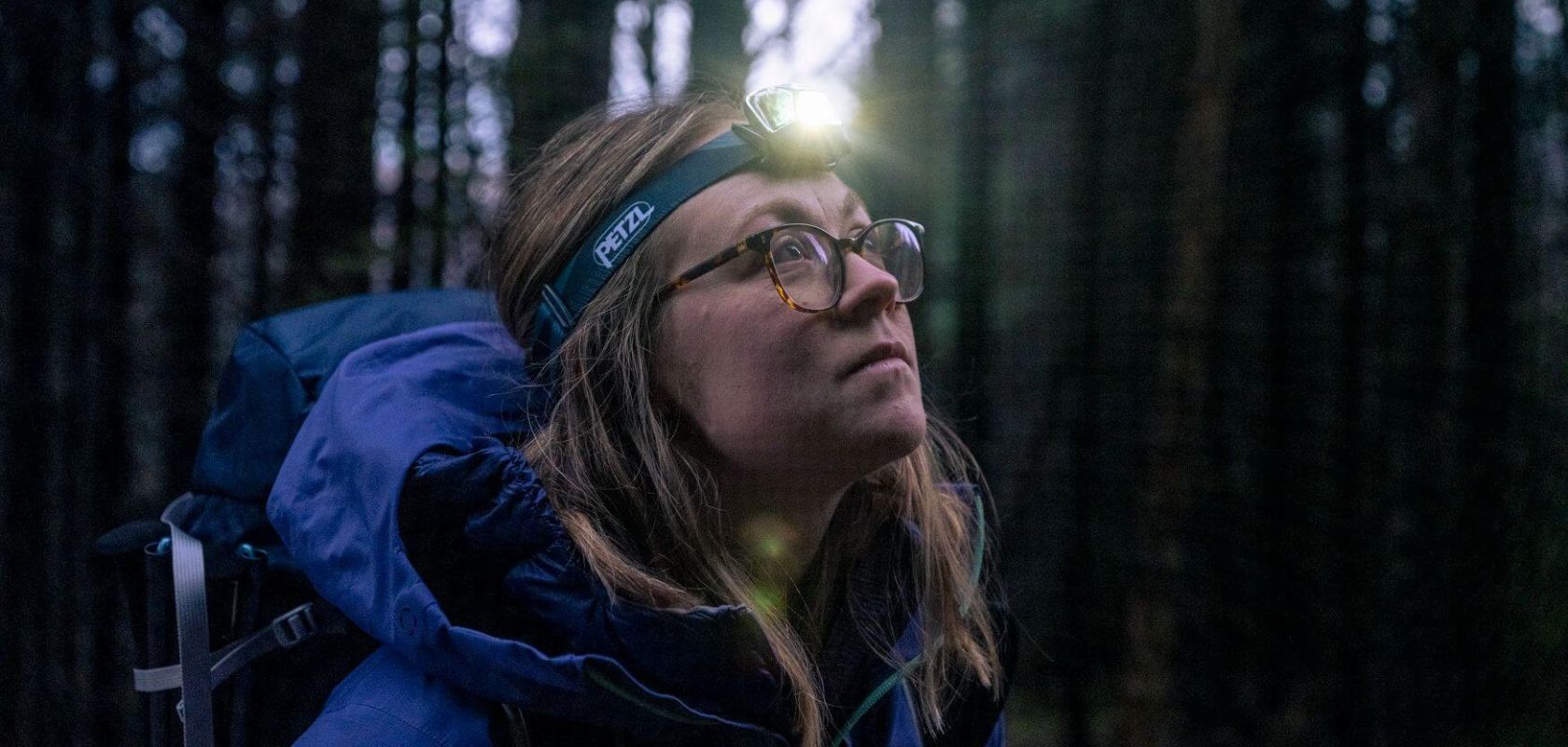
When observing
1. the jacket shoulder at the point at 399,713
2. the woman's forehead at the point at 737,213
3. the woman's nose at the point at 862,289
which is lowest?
the jacket shoulder at the point at 399,713

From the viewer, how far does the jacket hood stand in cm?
118

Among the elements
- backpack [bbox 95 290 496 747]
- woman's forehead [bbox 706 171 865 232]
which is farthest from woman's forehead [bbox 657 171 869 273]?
backpack [bbox 95 290 496 747]

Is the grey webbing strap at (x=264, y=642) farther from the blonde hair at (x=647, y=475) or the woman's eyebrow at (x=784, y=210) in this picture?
the woman's eyebrow at (x=784, y=210)

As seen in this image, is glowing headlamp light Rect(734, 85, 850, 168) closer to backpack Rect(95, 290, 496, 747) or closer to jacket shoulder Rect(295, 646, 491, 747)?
backpack Rect(95, 290, 496, 747)

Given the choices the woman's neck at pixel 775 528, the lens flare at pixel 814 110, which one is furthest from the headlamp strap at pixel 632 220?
the woman's neck at pixel 775 528

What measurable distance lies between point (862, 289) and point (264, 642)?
933mm

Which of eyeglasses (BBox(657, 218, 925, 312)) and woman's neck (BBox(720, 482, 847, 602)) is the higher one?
eyeglasses (BBox(657, 218, 925, 312))

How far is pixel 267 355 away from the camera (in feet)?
5.00

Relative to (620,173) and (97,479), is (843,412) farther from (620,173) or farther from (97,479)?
(97,479)

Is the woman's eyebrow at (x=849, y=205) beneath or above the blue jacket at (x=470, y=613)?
above

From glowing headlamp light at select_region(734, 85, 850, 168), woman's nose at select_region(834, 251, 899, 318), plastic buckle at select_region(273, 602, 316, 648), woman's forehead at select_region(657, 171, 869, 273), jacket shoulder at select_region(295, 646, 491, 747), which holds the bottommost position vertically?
jacket shoulder at select_region(295, 646, 491, 747)

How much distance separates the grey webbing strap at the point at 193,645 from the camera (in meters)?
1.32

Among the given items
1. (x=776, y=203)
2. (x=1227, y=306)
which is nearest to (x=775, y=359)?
(x=776, y=203)

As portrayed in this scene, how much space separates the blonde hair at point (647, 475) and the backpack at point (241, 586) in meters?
0.33
